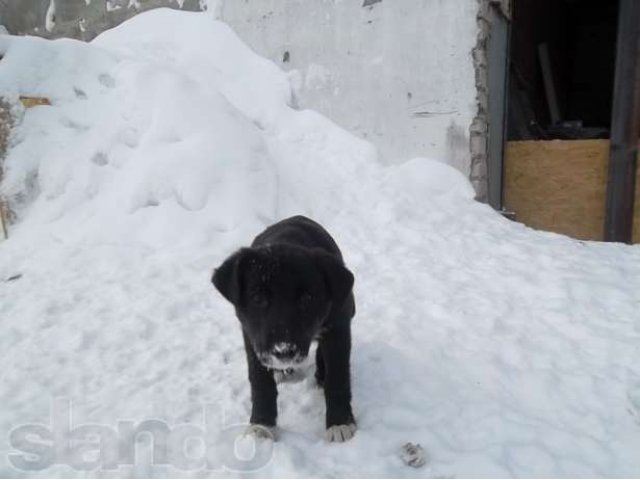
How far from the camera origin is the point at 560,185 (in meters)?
7.68

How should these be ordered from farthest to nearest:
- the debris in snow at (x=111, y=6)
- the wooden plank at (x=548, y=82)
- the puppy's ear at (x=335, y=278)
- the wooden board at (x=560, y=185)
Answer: the wooden plank at (x=548, y=82)
the debris in snow at (x=111, y=6)
the wooden board at (x=560, y=185)
the puppy's ear at (x=335, y=278)

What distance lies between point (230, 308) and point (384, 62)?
4839 mm

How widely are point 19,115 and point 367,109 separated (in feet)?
15.5

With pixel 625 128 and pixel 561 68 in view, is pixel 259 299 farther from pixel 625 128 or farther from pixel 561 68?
pixel 561 68

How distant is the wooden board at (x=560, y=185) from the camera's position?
745cm

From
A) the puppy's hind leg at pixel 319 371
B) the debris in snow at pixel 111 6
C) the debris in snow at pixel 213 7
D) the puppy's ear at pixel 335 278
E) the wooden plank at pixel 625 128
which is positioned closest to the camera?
the puppy's ear at pixel 335 278

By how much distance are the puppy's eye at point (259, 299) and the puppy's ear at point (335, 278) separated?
0.33 metres

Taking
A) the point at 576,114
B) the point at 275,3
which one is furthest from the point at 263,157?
the point at 576,114

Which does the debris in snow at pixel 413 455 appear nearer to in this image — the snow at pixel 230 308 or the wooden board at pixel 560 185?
the snow at pixel 230 308

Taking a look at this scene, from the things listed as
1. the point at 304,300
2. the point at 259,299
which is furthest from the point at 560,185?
the point at 259,299

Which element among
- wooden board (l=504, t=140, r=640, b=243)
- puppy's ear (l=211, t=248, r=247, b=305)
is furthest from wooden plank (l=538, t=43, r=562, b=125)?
puppy's ear (l=211, t=248, r=247, b=305)

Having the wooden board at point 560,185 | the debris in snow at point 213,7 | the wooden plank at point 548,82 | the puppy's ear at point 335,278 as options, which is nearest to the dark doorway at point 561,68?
the wooden plank at point 548,82

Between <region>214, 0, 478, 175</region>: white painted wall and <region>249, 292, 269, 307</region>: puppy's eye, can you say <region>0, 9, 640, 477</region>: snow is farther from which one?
<region>249, 292, 269, 307</region>: puppy's eye

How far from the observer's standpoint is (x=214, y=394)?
321 cm
